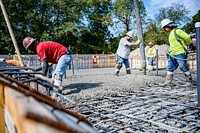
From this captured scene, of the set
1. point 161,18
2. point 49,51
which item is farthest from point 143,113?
point 161,18

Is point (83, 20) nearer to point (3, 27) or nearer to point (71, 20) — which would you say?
point (71, 20)

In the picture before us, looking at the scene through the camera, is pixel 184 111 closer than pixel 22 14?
Yes

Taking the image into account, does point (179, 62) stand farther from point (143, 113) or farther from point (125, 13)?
point (125, 13)

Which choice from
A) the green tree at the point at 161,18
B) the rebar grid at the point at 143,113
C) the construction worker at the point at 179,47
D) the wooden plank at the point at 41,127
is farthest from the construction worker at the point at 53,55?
the green tree at the point at 161,18

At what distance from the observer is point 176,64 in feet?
19.3

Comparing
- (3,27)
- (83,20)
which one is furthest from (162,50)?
(3,27)

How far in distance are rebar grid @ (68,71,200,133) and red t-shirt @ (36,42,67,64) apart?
52.3 inches

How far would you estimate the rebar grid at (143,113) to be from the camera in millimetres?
2779

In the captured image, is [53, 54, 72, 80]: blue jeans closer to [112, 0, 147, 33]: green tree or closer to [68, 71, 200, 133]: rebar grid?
[68, 71, 200, 133]: rebar grid

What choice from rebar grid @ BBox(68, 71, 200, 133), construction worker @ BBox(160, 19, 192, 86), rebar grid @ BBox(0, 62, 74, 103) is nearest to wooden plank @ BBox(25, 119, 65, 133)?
rebar grid @ BBox(0, 62, 74, 103)

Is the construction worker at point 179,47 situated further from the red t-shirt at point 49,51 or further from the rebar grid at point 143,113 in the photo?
the red t-shirt at point 49,51

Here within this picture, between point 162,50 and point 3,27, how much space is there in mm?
19129

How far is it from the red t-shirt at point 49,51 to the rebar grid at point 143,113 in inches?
52.3

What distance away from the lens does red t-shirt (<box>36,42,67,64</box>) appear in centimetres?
484
